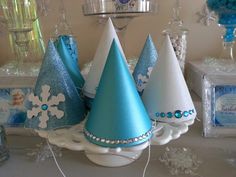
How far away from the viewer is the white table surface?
0.39m

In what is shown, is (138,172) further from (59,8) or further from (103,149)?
(59,8)

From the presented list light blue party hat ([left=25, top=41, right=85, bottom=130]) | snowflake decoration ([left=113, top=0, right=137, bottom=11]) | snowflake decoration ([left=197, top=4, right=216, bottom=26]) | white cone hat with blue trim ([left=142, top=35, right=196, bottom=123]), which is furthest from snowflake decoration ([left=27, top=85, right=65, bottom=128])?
snowflake decoration ([left=197, top=4, right=216, bottom=26])

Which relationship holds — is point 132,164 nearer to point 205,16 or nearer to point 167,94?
point 167,94

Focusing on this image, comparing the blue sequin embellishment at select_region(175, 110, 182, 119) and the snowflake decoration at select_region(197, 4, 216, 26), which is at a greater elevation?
the snowflake decoration at select_region(197, 4, 216, 26)

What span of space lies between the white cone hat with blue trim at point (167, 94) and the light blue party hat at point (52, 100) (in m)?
0.11

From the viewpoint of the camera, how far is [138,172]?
15.4 inches

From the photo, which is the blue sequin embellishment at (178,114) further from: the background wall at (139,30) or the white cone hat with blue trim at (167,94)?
the background wall at (139,30)

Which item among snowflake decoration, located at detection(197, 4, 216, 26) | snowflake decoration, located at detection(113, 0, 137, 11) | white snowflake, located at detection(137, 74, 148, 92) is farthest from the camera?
snowflake decoration, located at detection(197, 4, 216, 26)

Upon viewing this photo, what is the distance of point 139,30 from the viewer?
690 mm

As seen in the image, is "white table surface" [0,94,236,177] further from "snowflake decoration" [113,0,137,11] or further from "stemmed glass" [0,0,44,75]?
"snowflake decoration" [113,0,137,11]

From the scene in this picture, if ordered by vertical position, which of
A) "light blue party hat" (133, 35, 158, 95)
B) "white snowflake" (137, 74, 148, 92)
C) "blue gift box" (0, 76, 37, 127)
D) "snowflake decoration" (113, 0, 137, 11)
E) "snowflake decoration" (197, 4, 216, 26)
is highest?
"snowflake decoration" (113, 0, 137, 11)

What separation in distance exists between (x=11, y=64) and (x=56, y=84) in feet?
0.96

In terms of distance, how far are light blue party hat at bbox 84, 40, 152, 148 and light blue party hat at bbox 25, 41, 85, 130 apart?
0.05m

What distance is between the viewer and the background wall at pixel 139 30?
2.21 feet
